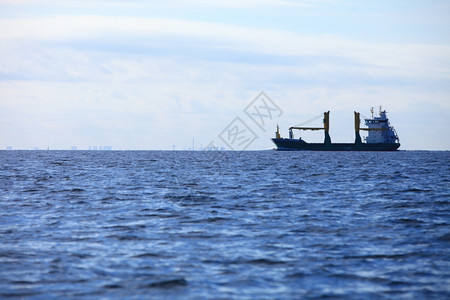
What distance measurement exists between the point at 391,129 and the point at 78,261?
497ft

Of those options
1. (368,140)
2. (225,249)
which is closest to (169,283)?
(225,249)

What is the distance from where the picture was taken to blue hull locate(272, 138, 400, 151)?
508ft

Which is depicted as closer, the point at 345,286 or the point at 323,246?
the point at 345,286

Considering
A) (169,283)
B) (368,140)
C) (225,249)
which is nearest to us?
(169,283)

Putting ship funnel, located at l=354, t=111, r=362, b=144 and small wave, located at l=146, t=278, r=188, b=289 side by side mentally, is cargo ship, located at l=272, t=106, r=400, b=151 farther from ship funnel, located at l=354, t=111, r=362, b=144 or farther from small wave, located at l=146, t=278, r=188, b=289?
small wave, located at l=146, t=278, r=188, b=289

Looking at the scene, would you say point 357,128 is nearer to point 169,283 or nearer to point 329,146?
point 329,146

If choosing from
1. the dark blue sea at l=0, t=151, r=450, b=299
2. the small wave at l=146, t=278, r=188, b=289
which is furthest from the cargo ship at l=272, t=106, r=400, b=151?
the small wave at l=146, t=278, r=188, b=289

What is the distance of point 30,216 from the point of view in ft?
59.6

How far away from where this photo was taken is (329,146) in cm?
16088

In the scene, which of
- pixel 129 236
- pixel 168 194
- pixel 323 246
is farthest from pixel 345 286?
pixel 168 194

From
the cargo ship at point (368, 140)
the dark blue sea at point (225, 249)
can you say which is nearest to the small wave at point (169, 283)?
the dark blue sea at point (225, 249)

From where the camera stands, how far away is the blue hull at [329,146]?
154875mm

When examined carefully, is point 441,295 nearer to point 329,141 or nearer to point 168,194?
point 168,194

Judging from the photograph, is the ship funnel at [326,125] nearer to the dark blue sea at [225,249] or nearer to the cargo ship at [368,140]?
the cargo ship at [368,140]
